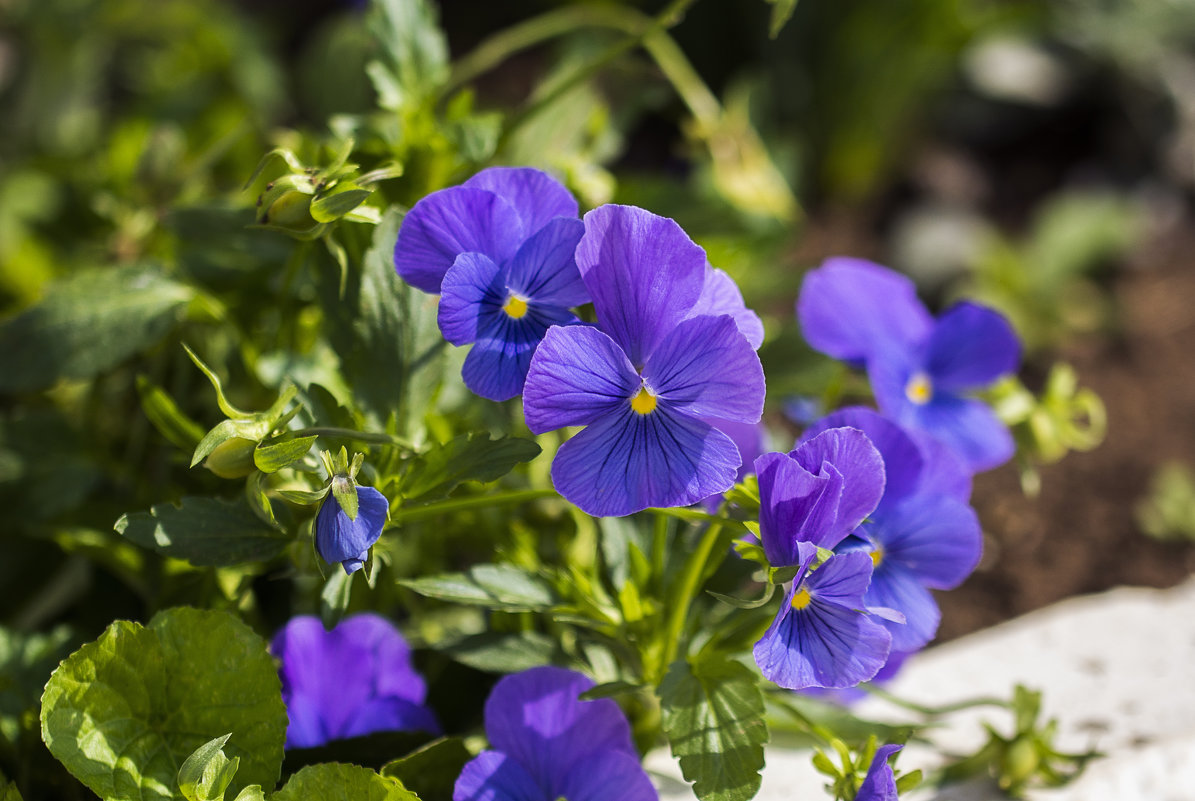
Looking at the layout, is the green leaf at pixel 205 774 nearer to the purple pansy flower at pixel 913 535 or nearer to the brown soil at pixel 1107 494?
the purple pansy flower at pixel 913 535

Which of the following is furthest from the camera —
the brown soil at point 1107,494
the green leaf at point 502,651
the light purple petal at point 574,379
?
the brown soil at point 1107,494

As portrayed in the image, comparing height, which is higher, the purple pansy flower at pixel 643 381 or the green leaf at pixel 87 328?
the green leaf at pixel 87 328

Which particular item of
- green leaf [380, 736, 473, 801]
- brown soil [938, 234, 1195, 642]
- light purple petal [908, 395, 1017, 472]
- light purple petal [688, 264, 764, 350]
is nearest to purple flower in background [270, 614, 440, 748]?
green leaf [380, 736, 473, 801]

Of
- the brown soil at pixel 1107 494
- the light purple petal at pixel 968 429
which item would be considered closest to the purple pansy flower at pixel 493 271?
the light purple petal at pixel 968 429

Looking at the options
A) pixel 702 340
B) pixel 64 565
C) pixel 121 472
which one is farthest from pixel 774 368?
pixel 64 565

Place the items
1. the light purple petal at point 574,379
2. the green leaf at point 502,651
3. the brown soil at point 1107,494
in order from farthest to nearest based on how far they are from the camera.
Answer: the brown soil at point 1107,494 < the green leaf at point 502,651 < the light purple petal at point 574,379

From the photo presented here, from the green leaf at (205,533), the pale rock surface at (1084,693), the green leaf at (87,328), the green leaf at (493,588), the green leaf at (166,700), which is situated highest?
the green leaf at (87,328)

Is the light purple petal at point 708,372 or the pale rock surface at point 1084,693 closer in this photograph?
the light purple petal at point 708,372
